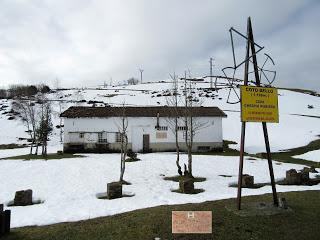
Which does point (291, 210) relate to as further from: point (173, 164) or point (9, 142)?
point (9, 142)

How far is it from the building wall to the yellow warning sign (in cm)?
2415

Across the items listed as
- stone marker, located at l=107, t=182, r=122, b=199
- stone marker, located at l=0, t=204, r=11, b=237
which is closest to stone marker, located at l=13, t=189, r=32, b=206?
stone marker, located at l=107, t=182, r=122, b=199

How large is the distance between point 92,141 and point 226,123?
2650 cm

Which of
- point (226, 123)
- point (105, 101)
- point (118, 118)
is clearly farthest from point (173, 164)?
point (105, 101)

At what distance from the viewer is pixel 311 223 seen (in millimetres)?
8680

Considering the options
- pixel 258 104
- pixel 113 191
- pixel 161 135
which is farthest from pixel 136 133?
pixel 258 104

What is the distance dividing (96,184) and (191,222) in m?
10.8

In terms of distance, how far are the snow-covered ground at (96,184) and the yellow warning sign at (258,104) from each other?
452 cm

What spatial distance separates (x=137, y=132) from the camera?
114 feet

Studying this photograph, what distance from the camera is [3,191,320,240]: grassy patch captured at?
7.82 metres

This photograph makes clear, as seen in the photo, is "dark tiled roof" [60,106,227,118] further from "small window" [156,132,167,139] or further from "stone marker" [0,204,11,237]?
"stone marker" [0,204,11,237]

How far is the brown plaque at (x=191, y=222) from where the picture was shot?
6.78m

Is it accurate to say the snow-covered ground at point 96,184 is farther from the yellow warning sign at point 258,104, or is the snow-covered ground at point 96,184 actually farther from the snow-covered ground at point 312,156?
the snow-covered ground at point 312,156

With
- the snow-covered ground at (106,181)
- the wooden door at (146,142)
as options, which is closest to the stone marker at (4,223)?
the snow-covered ground at (106,181)
